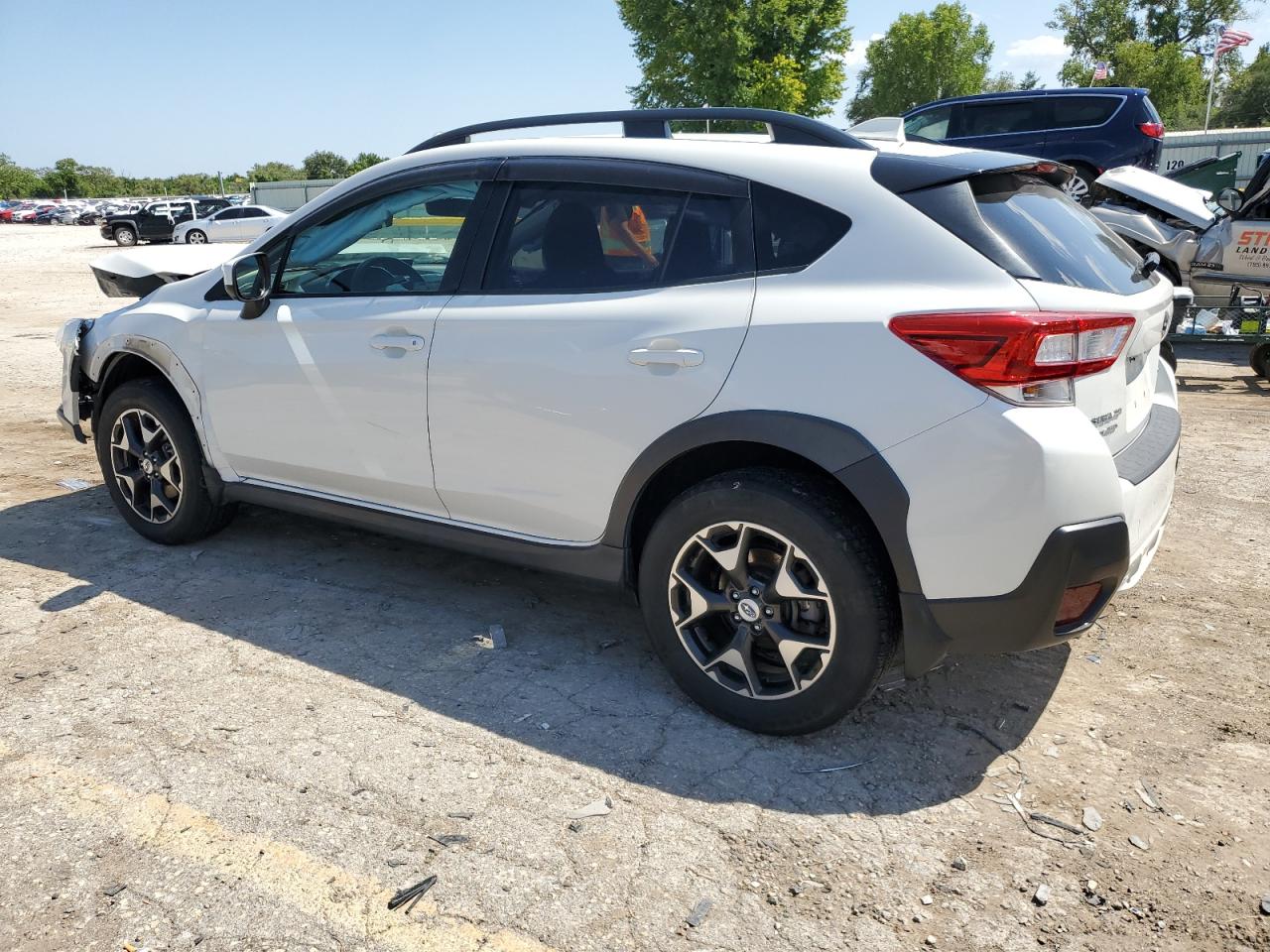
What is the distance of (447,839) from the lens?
2.62m

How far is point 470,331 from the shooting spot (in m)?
3.44

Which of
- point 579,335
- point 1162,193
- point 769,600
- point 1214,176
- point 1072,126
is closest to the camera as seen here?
point 769,600

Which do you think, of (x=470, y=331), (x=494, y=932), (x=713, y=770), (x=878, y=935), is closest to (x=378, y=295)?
(x=470, y=331)

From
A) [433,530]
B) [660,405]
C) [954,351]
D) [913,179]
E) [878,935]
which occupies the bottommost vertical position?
[878,935]

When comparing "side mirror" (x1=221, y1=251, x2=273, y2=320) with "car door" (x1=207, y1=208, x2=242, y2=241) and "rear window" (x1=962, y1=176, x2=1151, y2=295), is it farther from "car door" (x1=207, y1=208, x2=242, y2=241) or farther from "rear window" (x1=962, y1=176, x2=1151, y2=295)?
"car door" (x1=207, y1=208, x2=242, y2=241)

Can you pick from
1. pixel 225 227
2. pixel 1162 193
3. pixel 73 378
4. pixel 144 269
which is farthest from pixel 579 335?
pixel 225 227

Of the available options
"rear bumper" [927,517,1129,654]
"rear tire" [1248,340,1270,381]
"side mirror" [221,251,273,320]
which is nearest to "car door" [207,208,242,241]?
"rear tire" [1248,340,1270,381]

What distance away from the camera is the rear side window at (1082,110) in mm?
12922

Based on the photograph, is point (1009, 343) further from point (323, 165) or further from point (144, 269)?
point (323, 165)

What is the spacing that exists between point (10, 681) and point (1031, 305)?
3.53 meters

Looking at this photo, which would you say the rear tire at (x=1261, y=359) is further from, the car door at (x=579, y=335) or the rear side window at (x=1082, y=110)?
the car door at (x=579, y=335)

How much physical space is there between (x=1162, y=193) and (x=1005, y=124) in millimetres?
3396

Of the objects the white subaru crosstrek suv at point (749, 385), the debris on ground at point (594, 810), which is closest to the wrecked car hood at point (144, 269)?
the white subaru crosstrek suv at point (749, 385)

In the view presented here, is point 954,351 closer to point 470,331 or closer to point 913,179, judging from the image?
point 913,179
